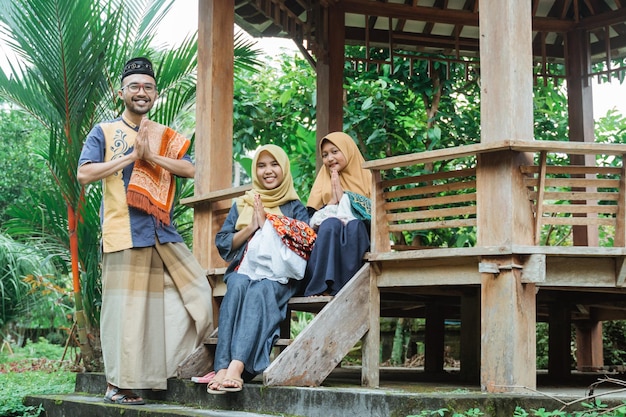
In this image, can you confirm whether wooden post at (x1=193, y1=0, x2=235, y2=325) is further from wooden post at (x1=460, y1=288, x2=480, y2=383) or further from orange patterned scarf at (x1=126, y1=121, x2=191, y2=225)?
wooden post at (x1=460, y1=288, x2=480, y2=383)

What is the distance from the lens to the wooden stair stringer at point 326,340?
15.9 feet

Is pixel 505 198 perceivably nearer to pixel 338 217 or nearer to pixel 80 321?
pixel 338 217

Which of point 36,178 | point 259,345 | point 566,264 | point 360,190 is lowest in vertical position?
point 259,345

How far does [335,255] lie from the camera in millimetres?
5410

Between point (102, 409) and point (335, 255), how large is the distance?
5.60ft

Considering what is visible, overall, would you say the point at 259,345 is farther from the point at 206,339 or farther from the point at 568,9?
the point at 568,9

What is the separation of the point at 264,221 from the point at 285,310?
589mm

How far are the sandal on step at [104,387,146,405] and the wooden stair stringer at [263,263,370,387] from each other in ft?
3.33

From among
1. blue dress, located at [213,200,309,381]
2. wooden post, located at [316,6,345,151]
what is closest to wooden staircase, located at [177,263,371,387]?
blue dress, located at [213,200,309,381]

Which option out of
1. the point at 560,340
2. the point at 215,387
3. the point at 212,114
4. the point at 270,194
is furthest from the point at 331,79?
the point at 215,387

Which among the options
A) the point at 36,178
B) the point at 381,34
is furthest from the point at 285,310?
the point at 36,178

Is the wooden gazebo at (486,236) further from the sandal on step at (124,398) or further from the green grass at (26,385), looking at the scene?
the green grass at (26,385)

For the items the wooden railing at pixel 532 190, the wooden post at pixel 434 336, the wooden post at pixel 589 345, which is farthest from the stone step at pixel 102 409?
the wooden post at pixel 589 345

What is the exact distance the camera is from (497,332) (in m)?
4.76
